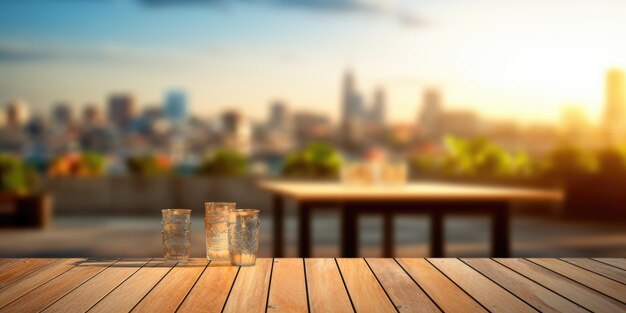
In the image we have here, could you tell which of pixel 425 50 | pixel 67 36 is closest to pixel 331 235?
pixel 425 50

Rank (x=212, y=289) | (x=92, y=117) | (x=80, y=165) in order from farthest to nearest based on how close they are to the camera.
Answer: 1. (x=92, y=117)
2. (x=80, y=165)
3. (x=212, y=289)

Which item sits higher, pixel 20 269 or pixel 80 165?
pixel 20 269

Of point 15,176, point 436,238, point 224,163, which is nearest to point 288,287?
point 436,238

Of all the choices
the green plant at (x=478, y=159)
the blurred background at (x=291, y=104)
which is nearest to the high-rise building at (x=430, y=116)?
the blurred background at (x=291, y=104)

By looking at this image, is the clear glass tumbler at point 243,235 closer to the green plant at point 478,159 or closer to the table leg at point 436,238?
the table leg at point 436,238

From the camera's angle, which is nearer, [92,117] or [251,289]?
[251,289]

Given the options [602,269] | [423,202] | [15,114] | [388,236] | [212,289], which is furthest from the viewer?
[15,114]

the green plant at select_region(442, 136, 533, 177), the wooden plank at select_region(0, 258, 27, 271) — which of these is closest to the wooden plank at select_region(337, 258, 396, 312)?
the wooden plank at select_region(0, 258, 27, 271)

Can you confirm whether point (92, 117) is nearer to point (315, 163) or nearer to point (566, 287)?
point (315, 163)
